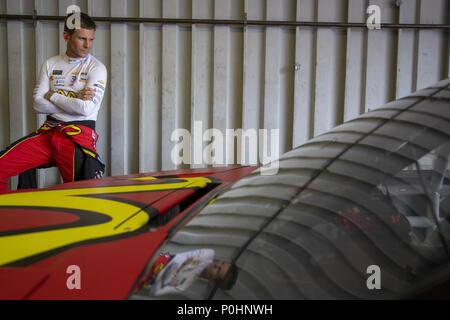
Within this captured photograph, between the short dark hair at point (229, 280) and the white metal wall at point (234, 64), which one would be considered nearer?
the short dark hair at point (229, 280)

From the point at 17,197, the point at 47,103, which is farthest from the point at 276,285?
the point at 47,103

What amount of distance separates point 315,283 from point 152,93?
10.5ft

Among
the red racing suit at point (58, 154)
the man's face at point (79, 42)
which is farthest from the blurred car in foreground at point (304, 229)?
the man's face at point (79, 42)

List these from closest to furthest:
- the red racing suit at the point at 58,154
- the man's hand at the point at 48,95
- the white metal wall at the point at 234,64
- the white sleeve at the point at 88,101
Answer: the red racing suit at the point at 58,154, the white sleeve at the point at 88,101, the man's hand at the point at 48,95, the white metal wall at the point at 234,64

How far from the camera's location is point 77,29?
2.55m

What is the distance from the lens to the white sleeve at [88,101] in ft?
8.02

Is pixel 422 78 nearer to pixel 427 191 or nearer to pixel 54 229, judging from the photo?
pixel 427 191

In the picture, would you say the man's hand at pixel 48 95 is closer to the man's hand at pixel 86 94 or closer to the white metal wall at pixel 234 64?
the man's hand at pixel 86 94

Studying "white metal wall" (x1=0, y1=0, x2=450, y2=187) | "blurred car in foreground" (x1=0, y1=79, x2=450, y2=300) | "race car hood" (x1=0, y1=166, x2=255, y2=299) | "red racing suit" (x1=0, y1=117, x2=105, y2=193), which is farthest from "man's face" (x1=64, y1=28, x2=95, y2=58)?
"blurred car in foreground" (x1=0, y1=79, x2=450, y2=300)

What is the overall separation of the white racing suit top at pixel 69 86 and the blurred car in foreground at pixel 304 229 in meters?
1.78

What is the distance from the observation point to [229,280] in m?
0.47

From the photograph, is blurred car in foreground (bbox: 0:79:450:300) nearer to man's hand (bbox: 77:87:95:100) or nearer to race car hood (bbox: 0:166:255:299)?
race car hood (bbox: 0:166:255:299)

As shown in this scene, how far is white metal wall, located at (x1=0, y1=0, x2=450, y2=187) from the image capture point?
3352mm

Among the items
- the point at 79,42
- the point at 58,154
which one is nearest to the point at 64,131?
the point at 58,154
